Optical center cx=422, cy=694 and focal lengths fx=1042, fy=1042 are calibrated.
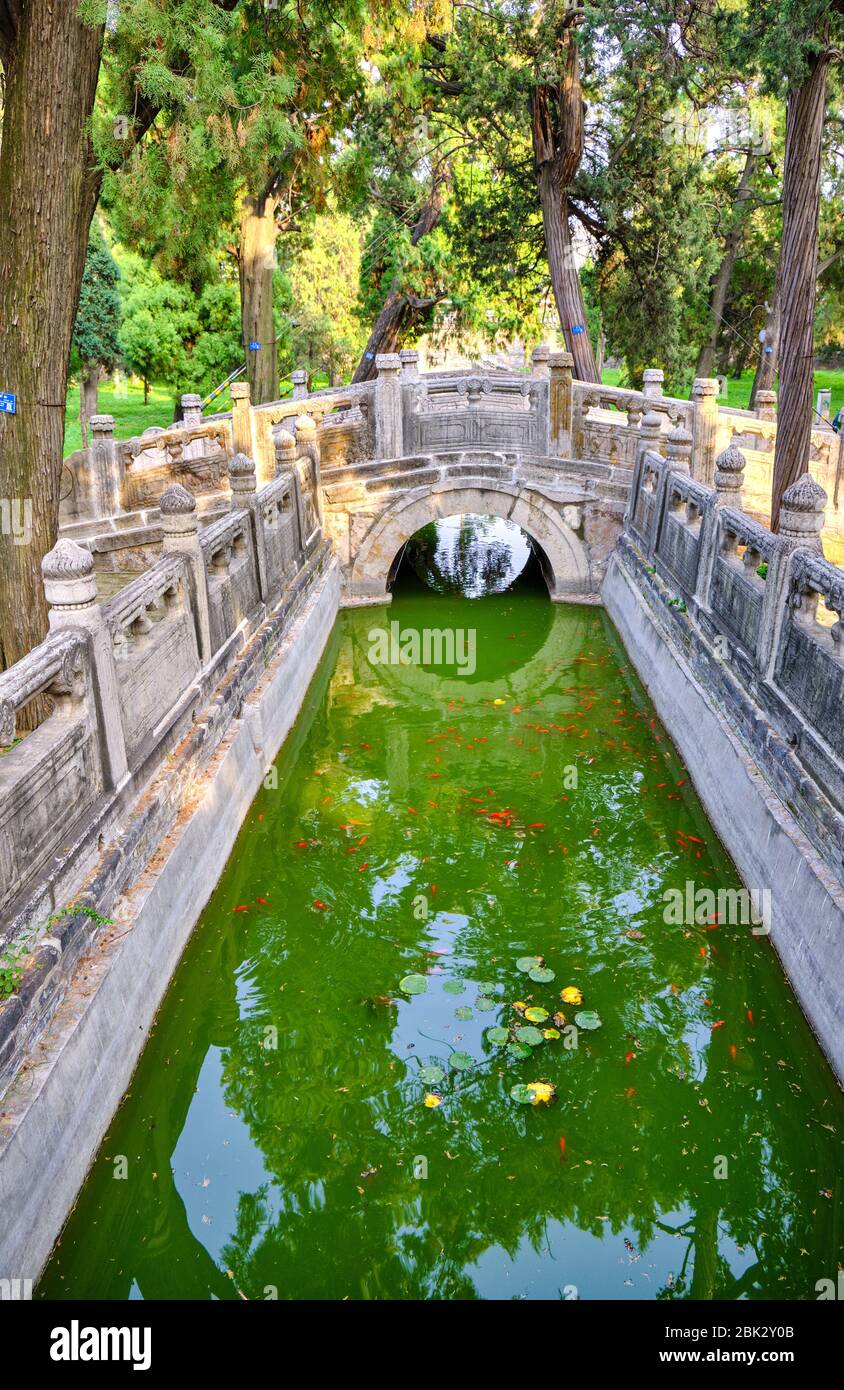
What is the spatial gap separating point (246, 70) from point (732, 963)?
7.35 metres

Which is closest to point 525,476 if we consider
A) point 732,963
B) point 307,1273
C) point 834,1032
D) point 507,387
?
point 507,387

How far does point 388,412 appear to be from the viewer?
46.8ft

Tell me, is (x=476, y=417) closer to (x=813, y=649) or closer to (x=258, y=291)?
(x=258, y=291)

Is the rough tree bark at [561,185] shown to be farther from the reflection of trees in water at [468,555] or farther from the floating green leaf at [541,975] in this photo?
the floating green leaf at [541,975]

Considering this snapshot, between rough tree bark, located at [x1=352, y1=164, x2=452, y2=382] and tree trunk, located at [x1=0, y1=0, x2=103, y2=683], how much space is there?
46.5 feet

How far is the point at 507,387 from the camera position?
1459 centimetres

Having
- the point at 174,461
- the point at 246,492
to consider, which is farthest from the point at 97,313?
the point at 246,492

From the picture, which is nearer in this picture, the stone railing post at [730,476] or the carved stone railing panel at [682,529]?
the stone railing post at [730,476]

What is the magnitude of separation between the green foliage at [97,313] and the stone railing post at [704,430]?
10.1m

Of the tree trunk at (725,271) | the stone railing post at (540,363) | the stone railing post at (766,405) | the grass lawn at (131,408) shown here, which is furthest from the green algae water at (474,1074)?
the tree trunk at (725,271)

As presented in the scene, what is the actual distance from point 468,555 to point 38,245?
39.9 feet

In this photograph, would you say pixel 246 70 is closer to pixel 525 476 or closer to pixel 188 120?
pixel 188 120

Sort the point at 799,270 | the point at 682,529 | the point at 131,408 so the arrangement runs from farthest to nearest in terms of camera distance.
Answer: the point at 131,408, the point at 682,529, the point at 799,270

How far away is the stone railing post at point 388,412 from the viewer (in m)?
14.2
